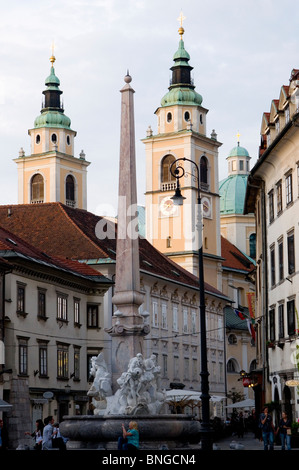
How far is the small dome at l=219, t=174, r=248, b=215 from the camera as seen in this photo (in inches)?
5189

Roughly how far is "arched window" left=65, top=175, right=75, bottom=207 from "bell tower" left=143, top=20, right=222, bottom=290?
14.1 metres

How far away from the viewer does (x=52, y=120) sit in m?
119

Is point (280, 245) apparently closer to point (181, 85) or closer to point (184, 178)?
point (184, 178)

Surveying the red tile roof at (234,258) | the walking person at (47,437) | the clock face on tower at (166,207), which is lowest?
the walking person at (47,437)

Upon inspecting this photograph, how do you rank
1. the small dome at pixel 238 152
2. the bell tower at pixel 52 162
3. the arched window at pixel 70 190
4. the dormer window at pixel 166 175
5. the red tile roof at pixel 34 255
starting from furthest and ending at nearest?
the small dome at pixel 238 152 → the arched window at pixel 70 190 → the bell tower at pixel 52 162 → the dormer window at pixel 166 175 → the red tile roof at pixel 34 255

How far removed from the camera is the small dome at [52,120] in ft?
388

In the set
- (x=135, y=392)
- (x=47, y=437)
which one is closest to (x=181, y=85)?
(x=135, y=392)

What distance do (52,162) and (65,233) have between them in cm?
4733

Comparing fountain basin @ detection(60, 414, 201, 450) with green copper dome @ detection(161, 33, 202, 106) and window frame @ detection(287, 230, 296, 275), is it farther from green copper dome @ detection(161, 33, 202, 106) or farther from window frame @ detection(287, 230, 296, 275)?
green copper dome @ detection(161, 33, 202, 106)

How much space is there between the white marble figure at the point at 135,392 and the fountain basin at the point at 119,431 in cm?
122

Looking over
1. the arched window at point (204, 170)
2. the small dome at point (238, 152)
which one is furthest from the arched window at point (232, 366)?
the small dome at point (238, 152)

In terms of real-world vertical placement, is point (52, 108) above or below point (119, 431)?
above

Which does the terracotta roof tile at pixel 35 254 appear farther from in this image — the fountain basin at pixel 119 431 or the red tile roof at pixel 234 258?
the red tile roof at pixel 234 258
